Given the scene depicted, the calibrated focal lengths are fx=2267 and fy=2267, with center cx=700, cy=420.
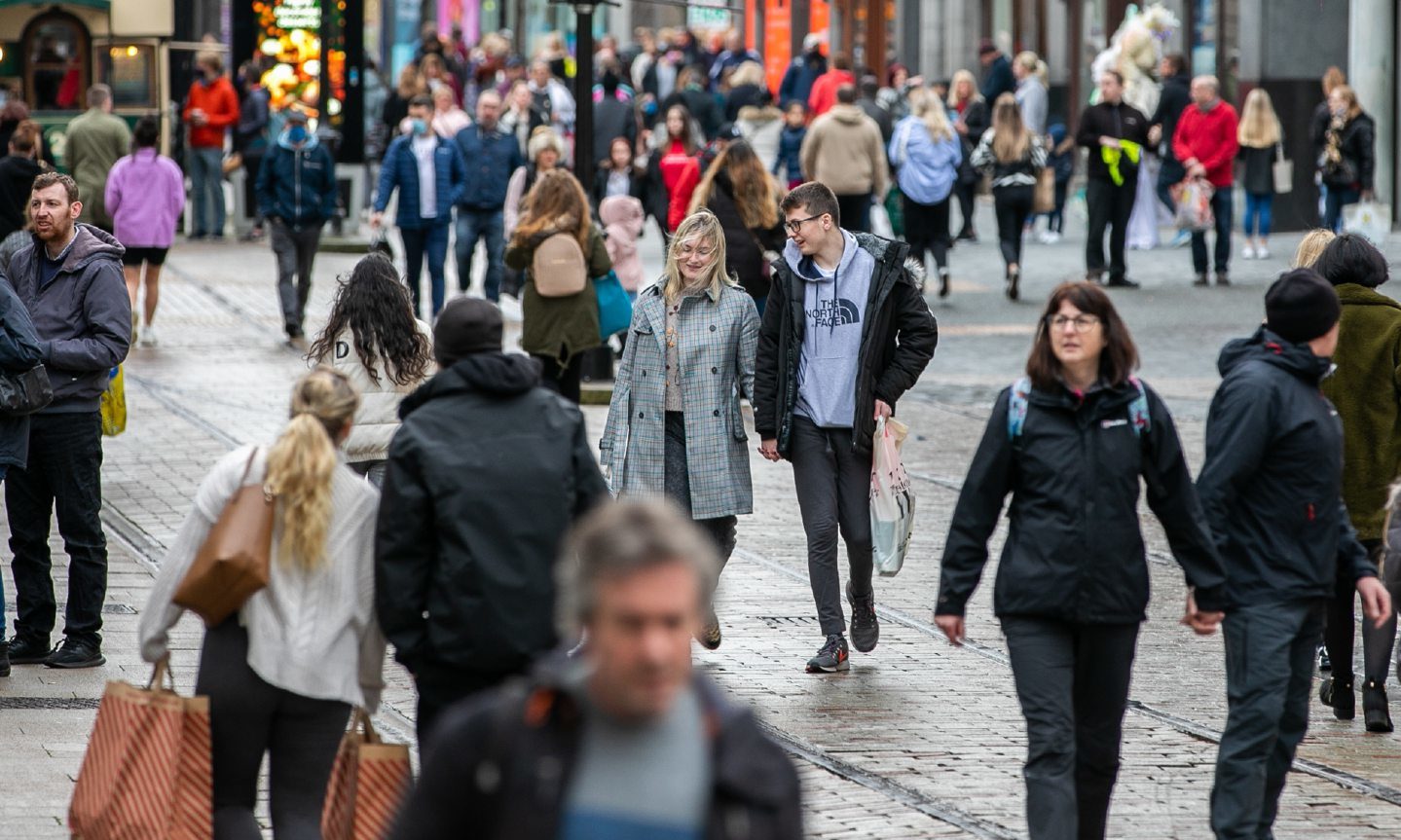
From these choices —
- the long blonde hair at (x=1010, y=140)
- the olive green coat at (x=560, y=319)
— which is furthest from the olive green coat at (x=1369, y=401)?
the long blonde hair at (x=1010, y=140)

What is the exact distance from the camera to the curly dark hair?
7.63 metres

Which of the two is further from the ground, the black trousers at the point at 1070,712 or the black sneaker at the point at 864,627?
the black trousers at the point at 1070,712

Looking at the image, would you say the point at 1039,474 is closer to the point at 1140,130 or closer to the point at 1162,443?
the point at 1162,443

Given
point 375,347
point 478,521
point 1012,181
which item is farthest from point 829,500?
point 1012,181

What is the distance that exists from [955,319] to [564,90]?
10.6 meters

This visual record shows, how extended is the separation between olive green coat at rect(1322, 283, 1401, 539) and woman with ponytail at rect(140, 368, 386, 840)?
3824 millimetres

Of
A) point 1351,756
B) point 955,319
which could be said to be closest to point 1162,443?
point 1351,756

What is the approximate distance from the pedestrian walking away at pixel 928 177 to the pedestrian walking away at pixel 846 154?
36 centimetres

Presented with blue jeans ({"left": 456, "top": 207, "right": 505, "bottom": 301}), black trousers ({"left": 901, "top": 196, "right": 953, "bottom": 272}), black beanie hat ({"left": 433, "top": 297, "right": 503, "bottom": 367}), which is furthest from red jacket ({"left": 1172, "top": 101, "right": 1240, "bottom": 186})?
black beanie hat ({"left": 433, "top": 297, "right": 503, "bottom": 367})

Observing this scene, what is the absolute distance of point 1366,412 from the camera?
7.76m

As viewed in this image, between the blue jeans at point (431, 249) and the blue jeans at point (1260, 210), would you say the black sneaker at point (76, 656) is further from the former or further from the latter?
the blue jeans at point (1260, 210)

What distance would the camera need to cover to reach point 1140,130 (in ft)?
66.2

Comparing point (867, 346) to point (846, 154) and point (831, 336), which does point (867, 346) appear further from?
point (846, 154)

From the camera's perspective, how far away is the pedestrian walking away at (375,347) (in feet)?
25.1
